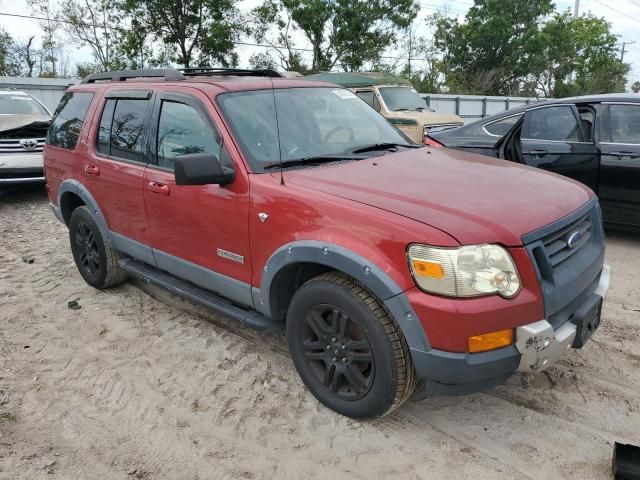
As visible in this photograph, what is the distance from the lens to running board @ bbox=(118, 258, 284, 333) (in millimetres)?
3293

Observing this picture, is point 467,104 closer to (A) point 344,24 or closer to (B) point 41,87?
(A) point 344,24

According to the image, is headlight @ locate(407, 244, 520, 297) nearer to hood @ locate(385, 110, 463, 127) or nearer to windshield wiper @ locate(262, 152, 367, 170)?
windshield wiper @ locate(262, 152, 367, 170)

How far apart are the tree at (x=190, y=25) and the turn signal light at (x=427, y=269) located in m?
21.0

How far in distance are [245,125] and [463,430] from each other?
2171 millimetres

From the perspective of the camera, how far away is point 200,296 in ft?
12.0

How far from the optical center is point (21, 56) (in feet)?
88.8

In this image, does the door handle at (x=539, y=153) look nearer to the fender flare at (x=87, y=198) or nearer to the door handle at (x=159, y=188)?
the door handle at (x=159, y=188)

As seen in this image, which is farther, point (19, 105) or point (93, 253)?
point (19, 105)

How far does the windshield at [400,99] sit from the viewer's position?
11.5 metres

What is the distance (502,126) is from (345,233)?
15.2ft

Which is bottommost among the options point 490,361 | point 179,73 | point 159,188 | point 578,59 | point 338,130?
point 490,361

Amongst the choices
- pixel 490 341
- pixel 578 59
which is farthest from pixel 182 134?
pixel 578 59

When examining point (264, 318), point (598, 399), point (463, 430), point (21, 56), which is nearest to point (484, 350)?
point (463, 430)

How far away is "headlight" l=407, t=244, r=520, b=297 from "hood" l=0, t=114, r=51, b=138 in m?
8.16
